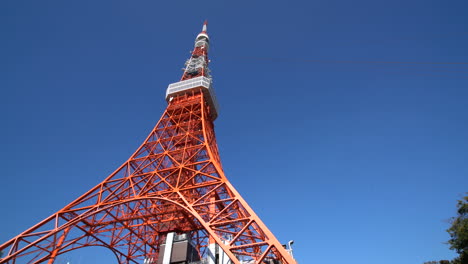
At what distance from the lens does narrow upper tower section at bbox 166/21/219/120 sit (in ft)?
75.1

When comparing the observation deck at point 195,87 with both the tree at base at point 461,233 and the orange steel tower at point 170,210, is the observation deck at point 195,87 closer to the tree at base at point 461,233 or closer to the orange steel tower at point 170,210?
the orange steel tower at point 170,210

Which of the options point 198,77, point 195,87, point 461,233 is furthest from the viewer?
point 198,77

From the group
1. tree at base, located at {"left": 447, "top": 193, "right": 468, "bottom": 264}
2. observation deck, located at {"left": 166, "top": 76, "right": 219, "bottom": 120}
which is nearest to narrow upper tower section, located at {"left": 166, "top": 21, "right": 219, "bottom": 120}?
observation deck, located at {"left": 166, "top": 76, "right": 219, "bottom": 120}

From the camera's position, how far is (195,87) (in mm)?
22609

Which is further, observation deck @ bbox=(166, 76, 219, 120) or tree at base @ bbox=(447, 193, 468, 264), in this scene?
observation deck @ bbox=(166, 76, 219, 120)

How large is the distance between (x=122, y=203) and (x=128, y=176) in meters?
2.26

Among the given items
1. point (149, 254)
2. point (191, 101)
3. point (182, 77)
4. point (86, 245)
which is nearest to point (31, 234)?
point (86, 245)

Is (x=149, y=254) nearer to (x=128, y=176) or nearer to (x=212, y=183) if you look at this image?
(x=128, y=176)

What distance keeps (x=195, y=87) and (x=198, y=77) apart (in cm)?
106

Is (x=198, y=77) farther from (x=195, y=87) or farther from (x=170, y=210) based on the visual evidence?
(x=170, y=210)

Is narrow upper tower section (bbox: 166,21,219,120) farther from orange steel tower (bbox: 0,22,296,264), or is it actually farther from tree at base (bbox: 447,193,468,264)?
tree at base (bbox: 447,193,468,264)

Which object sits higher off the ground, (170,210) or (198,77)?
(198,77)

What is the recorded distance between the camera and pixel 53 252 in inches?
533

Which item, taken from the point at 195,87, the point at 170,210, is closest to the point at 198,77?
the point at 195,87
